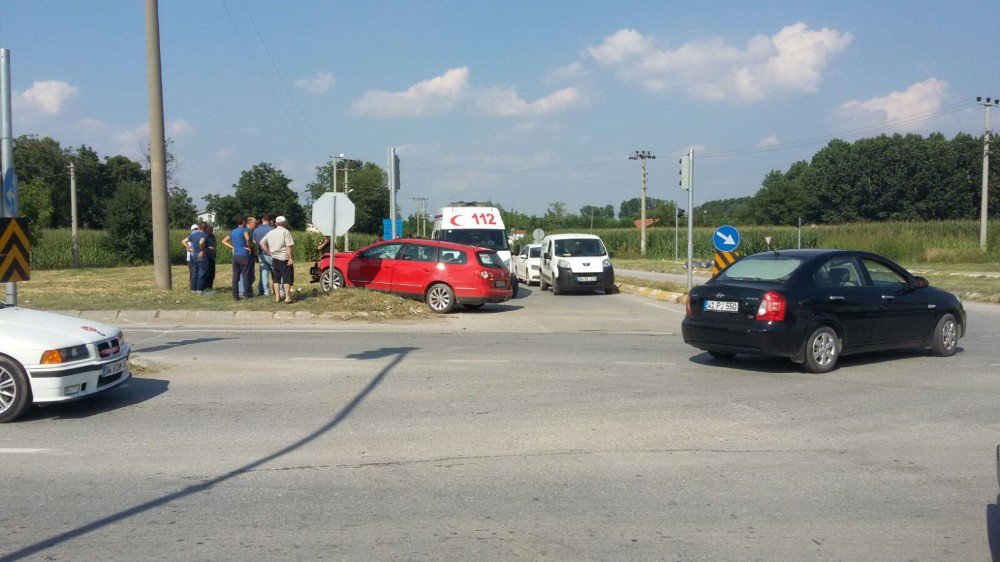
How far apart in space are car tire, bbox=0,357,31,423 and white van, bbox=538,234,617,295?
58.1ft

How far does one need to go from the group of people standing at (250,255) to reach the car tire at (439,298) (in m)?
2.97

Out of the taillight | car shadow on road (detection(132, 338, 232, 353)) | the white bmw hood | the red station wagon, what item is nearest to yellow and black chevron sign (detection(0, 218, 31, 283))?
car shadow on road (detection(132, 338, 232, 353))

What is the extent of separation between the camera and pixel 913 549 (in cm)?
434

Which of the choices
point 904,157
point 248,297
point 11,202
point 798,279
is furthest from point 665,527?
point 904,157

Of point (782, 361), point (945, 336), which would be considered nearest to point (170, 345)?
point (782, 361)

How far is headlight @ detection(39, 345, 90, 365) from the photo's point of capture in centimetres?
702

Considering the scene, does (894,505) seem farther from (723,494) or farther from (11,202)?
(11,202)

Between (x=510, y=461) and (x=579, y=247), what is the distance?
1894 cm

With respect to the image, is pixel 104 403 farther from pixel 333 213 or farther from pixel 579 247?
pixel 579 247

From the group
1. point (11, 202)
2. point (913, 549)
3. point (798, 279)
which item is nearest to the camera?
point (913, 549)

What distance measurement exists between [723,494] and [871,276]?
6361 mm

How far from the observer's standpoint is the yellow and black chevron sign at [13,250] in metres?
9.80

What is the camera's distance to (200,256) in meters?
18.1

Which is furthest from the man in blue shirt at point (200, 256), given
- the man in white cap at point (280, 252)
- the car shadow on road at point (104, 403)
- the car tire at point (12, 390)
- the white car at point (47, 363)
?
the car tire at point (12, 390)
